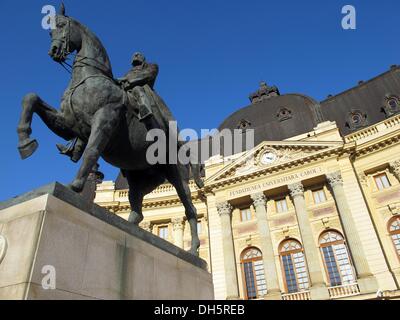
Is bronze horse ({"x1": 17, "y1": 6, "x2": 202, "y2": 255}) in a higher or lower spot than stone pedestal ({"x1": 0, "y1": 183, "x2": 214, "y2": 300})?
higher

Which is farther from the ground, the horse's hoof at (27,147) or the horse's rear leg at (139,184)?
the horse's rear leg at (139,184)

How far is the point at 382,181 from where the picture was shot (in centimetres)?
2697

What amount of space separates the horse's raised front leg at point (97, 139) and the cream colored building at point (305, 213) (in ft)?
74.3

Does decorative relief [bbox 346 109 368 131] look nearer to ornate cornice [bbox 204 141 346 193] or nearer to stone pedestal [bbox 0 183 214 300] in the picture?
ornate cornice [bbox 204 141 346 193]

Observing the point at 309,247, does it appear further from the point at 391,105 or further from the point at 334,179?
the point at 391,105

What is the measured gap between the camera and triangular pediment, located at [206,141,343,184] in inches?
1110

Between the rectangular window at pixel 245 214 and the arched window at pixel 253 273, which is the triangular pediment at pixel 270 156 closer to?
the rectangular window at pixel 245 214

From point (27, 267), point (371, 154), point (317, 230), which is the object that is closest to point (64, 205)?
point (27, 267)

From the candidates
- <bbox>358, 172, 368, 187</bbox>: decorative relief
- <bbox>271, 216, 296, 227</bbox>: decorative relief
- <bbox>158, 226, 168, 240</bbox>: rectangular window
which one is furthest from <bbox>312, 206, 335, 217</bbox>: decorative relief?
<bbox>158, 226, 168, 240</bbox>: rectangular window

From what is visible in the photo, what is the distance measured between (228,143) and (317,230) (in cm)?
1377

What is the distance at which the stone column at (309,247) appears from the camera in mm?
23000

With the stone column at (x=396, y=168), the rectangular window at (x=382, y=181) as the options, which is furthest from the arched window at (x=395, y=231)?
the stone column at (x=396, y=168)

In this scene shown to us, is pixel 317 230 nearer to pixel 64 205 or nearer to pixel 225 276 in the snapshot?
pixel 225 276

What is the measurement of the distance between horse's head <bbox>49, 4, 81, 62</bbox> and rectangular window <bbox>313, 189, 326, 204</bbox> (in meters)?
26.8
